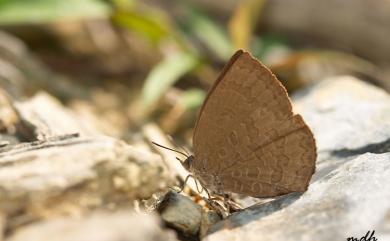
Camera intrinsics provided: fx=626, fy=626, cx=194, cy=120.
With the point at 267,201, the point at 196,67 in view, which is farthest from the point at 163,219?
the point at 196,67

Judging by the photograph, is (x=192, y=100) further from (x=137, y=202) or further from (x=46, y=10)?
(x=137, y=202)

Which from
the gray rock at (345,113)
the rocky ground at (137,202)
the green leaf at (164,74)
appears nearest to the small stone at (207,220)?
the rocky ground at (137,202)

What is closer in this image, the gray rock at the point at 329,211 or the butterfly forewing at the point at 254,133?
the gray rock at the point at 329,211

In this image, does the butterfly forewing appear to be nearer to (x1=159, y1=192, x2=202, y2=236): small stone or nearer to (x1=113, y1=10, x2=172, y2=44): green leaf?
(x1=159, y1=192, x2=202, y2=236): small stone

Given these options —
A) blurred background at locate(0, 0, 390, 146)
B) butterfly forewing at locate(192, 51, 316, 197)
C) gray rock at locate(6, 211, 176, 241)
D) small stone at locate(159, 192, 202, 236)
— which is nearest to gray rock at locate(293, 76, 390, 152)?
butterfly forewing at locate(192, 51, 316, 197)

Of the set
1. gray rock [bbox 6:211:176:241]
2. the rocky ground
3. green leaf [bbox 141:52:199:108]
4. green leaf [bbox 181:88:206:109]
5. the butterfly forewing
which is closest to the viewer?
gray rock [bbox 6:211:176:241]

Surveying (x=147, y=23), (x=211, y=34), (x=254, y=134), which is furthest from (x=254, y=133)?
(x=211, y=34)

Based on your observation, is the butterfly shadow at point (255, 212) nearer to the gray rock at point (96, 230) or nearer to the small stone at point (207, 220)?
the small stone at point (207, 220)
